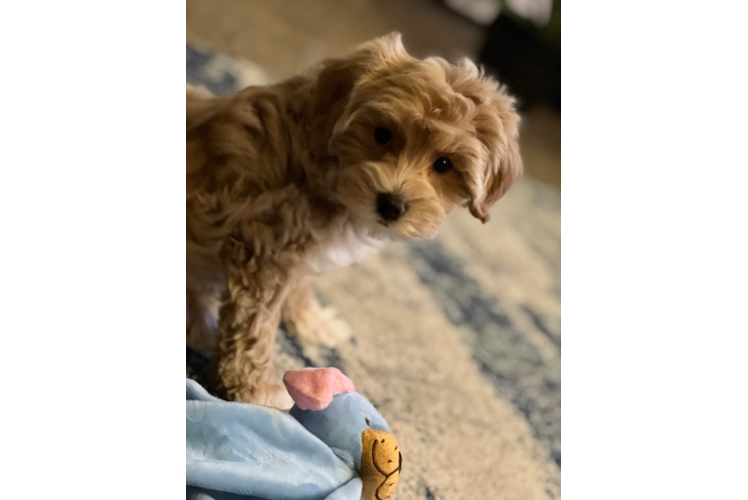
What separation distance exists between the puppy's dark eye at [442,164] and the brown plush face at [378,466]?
1.75 ft

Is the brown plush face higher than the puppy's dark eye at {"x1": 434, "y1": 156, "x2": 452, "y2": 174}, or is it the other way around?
the puppy's dark eye at {"x1": 434, "y1": 156, "x2": 452, "y2": 174}

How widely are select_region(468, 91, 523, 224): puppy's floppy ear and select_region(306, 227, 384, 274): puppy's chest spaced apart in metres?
0.27

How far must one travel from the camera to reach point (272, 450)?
2.91 ft

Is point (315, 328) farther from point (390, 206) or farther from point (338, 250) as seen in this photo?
point (390, 206)

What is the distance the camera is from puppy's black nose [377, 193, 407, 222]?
1.11 meters

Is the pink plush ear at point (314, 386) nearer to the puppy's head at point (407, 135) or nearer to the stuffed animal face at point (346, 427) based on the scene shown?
→ the stuffed animal face at point (346, 427)

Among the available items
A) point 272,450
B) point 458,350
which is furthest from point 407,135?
point 458,350

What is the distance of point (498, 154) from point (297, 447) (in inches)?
26.8

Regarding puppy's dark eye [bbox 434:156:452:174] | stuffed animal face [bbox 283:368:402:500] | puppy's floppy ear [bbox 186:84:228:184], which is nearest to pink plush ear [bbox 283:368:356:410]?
stuffed animal face [bbox 283:368:402:500]

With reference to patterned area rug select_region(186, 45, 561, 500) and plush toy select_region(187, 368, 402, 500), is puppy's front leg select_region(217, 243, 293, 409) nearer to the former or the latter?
patterned area rug select_region(186, 45, 561, 500)

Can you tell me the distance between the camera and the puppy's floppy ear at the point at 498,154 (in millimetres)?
1134

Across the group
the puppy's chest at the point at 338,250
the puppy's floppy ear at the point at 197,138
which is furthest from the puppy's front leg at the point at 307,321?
the puppy's floppy ear at the point at 197,138
